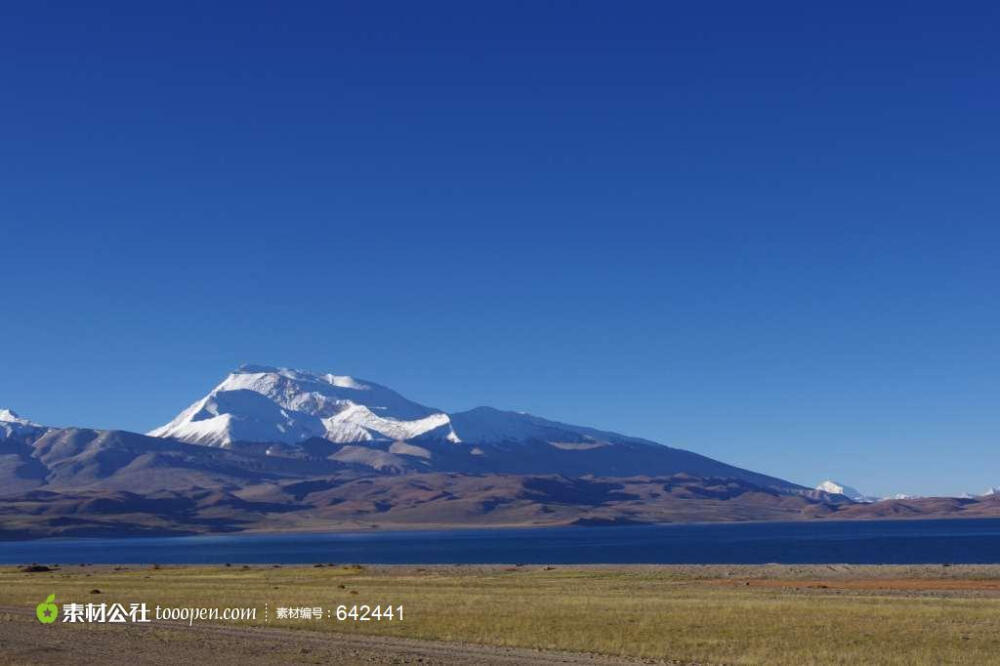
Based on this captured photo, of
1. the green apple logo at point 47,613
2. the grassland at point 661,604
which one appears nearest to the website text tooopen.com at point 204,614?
the grassland at point 661,604

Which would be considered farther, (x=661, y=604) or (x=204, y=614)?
(x=661, y=604)

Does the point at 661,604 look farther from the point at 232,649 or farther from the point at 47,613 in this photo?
the point at 47,613

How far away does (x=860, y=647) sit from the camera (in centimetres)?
3766

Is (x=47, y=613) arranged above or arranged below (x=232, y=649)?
below

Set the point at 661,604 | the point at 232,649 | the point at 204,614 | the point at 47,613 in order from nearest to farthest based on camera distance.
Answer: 1. the point at 232,649
2. the point at 204,614
3. the point at 47,613
4. the point at 661,604

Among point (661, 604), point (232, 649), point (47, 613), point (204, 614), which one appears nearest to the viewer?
point (232, 649)

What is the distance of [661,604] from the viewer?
187ft

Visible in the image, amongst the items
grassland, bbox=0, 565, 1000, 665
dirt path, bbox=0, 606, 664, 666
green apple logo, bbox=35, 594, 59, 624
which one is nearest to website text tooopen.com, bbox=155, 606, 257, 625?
grassland, bbox=0, 565, 1000, 665

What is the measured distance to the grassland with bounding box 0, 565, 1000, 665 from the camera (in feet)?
125

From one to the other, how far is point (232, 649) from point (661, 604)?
86.0ft

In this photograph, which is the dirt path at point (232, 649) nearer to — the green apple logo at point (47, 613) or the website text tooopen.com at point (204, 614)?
the website text tooopen.com at point (204, 614)

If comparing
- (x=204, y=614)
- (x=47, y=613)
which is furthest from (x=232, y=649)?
(x=47, y=613)

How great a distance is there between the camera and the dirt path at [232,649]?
35844 mm

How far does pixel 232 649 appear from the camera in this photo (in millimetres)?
38812
